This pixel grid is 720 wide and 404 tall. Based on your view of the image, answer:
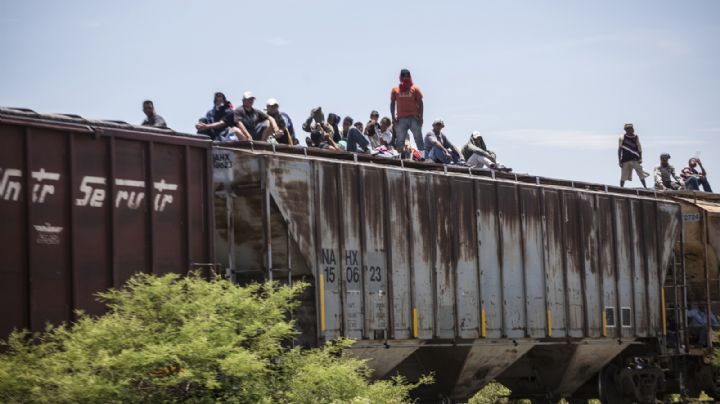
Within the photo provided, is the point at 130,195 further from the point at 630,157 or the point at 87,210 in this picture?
the point at 630,157

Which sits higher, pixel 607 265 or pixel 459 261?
pixel 459 261

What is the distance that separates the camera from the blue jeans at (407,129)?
21859 millimetres

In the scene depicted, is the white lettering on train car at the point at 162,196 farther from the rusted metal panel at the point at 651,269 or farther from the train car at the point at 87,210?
the rusted metal panel at the point at 651,269

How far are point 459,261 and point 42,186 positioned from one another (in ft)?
25.5

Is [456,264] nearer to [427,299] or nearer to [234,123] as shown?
[427,299]

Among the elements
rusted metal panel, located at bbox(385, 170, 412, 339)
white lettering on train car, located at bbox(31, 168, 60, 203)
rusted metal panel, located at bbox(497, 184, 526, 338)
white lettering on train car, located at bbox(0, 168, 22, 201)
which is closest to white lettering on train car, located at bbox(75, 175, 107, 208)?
white lettering on train car, located at bbox(31, 168, 60, 203)

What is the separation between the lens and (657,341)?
23.5 metres

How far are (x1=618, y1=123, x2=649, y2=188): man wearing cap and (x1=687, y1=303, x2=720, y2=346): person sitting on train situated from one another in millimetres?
3305

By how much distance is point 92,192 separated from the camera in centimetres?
1345

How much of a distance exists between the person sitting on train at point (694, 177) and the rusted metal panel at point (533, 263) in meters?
10.8

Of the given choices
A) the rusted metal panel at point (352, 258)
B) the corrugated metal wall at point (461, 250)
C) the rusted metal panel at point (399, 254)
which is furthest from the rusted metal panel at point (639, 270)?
the rusted metal panel at point (352, 258)

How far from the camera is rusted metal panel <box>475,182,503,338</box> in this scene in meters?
19.2

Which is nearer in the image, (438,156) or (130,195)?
(130,195)

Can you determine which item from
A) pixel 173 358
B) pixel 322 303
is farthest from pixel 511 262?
pixel 173 358
